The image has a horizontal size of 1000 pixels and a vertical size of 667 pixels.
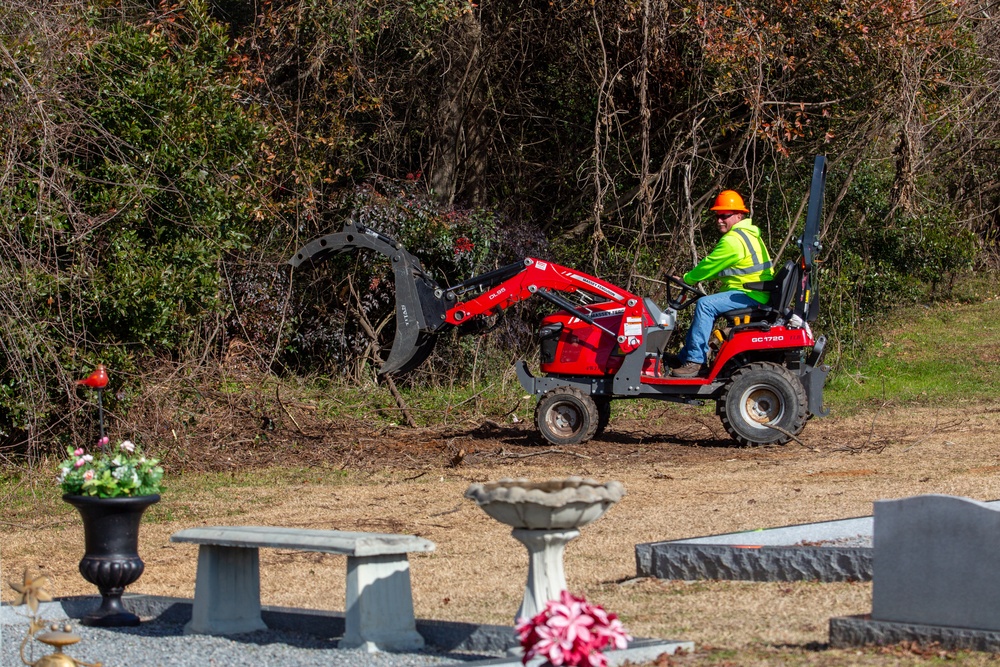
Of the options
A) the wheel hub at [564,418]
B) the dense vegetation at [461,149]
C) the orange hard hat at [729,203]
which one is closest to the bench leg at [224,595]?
the dense vegetation at [461,149]

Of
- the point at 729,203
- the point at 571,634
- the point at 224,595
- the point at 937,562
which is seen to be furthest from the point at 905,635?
the point at 729,203

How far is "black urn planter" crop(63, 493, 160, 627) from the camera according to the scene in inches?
282

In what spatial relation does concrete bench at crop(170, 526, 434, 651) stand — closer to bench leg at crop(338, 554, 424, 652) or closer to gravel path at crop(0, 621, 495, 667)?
bench leg at crop(338, 554, 424, 652)

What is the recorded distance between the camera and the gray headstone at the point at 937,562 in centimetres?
554

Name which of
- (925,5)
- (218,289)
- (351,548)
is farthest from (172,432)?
(925,5)

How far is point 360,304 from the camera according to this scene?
1766 cm

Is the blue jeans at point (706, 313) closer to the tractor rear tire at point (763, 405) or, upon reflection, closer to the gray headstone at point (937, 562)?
the tractor rear tire at point (763, 405)

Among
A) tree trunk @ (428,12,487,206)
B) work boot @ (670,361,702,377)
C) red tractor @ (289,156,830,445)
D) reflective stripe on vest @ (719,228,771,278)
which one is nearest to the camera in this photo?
reflective stripe on vest @ (719,228,771,278)

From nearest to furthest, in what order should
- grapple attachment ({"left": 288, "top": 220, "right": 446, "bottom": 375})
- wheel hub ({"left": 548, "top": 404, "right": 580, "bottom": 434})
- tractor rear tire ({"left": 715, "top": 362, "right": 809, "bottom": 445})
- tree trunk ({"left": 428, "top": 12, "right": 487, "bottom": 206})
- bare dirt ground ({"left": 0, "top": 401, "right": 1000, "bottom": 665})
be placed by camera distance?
bare dirt ground ({"left": 0, "top": 401, "right": 1000, "bottom": 665}) → tractor rear tire ({"left": 715, "top": 362, "right": 809, "bottom": 445}) → grapple attachment ({"left": 288, "top": 220, "right": 446, "bottom": 375}) → wheel hub ({"left": 548, "top": 404, "right": 580, "bottom": 434}) → tree trunk ({"left": 428, "top": 12, "right": 487, "bottom": 206})

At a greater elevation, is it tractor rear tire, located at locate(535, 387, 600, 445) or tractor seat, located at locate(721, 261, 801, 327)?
tractor seat, located at locate(721, 261, 801, 327)

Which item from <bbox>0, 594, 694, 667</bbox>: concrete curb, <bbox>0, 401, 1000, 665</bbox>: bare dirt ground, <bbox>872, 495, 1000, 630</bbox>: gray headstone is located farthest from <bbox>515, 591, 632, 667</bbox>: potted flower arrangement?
<bbox>872, 495, 1000, 630</bbox>: gray headstone

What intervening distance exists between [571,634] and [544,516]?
145cm

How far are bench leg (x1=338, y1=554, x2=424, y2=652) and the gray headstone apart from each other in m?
2.15

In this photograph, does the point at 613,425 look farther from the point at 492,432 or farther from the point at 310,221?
the point at 310,221
